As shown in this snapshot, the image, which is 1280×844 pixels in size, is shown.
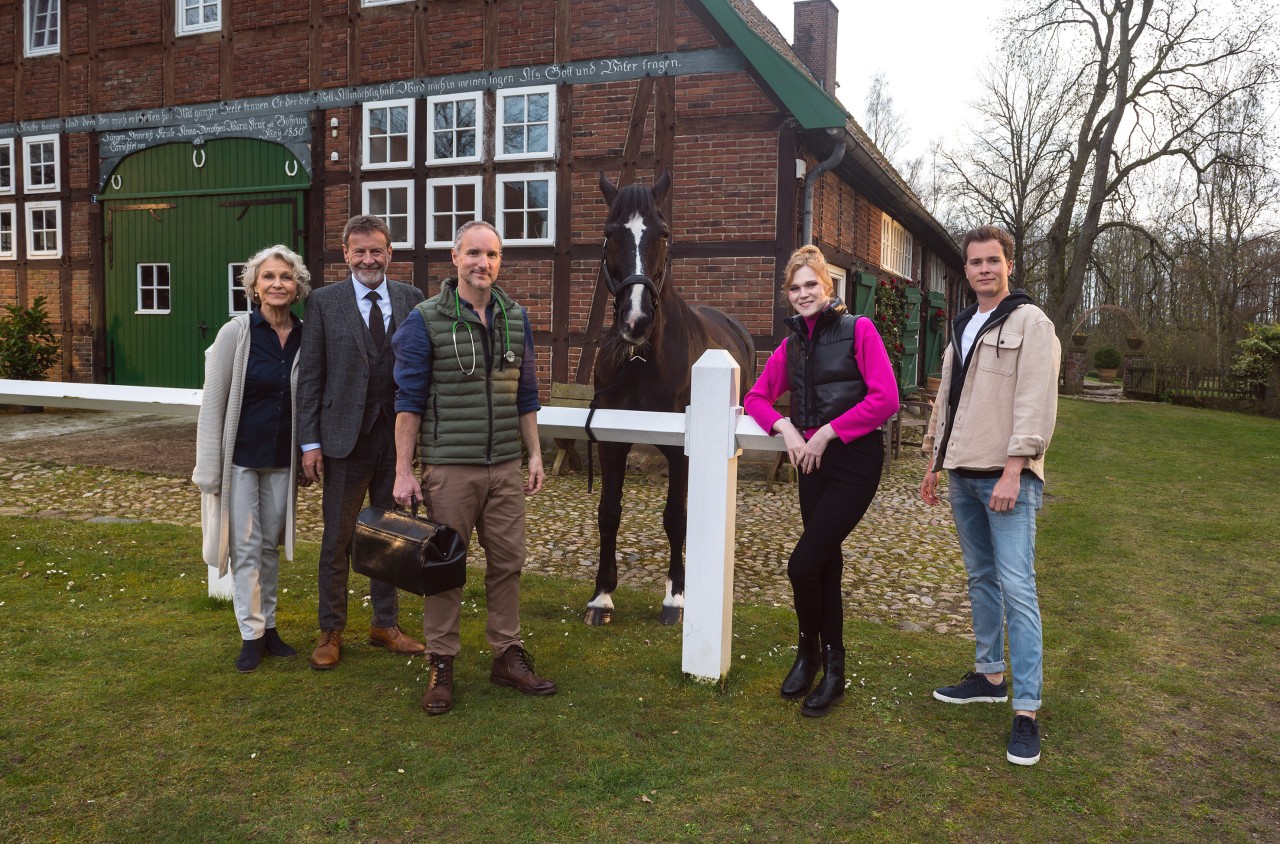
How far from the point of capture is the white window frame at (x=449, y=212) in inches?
419

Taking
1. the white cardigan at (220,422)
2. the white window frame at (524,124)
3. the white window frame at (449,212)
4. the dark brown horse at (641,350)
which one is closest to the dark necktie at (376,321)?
the white cardigan at (220,422)

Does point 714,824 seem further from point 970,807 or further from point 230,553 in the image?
point 230,553

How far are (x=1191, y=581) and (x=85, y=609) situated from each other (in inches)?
257

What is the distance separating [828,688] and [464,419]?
1.75 metres

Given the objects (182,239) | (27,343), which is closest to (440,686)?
(182,239)

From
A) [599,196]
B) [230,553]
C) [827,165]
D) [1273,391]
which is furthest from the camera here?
[1273,391]

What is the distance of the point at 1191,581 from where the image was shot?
217 inches

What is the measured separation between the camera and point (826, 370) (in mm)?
3172

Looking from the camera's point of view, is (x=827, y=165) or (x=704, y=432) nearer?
(x=704, y=432)

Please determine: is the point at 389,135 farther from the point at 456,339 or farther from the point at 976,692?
the point at 976,692

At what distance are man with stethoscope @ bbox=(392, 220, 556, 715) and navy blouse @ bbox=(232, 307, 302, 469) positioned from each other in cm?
73

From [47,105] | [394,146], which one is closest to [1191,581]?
[394,146]

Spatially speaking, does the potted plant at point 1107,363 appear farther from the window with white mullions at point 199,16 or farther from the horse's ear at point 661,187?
the horse's ear at point 661,187

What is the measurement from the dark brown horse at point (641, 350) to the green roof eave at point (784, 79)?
15.8 ft
